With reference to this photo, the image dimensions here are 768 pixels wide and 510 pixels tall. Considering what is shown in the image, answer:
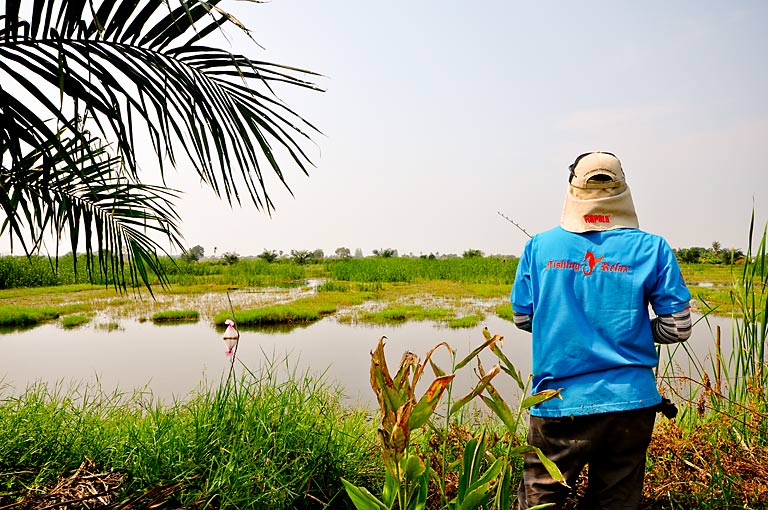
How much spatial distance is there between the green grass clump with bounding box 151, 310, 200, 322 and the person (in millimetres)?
9915

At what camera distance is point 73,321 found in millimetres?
10469

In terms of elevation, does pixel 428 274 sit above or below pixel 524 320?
below

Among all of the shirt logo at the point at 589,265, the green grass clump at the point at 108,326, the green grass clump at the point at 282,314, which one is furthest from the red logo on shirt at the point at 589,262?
the green grass clump at the point at 108,326

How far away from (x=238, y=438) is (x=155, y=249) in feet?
2.87

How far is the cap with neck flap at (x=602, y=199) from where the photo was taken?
1.72m

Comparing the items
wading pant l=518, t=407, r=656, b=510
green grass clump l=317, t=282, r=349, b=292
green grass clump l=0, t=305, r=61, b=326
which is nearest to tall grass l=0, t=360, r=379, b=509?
wading pant l=518, t=407, r=656, b=510

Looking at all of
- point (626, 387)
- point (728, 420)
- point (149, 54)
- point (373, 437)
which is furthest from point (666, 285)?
point (149, 54)

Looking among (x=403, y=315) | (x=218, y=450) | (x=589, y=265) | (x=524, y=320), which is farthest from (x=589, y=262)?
(x=403, y=315)

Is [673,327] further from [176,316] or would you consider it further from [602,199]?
[176,316]

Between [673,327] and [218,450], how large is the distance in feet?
4.92

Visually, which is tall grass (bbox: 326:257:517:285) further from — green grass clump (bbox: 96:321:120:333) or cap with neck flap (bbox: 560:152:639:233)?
cap with neck flap (bbox: 560:152:639:233)

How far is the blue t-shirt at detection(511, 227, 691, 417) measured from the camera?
→ 1.62 metres

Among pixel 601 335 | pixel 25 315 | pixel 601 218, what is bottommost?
pixel 25 315

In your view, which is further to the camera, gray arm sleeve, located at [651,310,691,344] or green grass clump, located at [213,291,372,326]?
green grass clump, located at [213,291,372,326]
